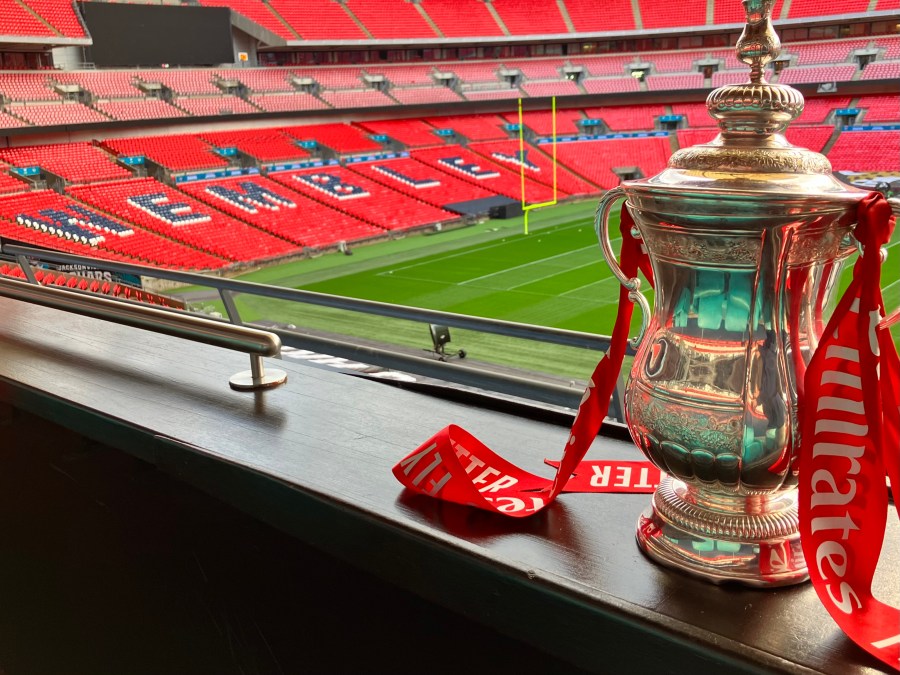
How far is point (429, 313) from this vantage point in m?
2.20

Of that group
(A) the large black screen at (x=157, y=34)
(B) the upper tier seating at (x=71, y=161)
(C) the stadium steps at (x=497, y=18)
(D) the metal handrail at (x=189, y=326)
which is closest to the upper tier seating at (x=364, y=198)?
(B) the upper tier seating at (x=71, y=161)

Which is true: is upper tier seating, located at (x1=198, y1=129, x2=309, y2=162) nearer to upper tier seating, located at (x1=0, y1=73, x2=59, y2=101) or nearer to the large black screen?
the large black screen

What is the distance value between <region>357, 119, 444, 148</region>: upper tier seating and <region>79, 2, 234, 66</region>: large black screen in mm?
4624

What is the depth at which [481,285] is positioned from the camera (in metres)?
13.7

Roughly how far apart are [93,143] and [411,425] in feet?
67.6

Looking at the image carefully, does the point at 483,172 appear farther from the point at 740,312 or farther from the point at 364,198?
the point at 740,312

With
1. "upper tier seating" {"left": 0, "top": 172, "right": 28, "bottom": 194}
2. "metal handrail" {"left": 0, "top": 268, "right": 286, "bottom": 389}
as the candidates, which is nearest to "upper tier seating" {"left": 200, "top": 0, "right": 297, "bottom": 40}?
"upper tier seating" {"left": 0, "top": 172, "right": 28, "bottom": 194}

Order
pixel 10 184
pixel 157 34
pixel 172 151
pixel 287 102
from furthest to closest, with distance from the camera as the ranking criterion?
pixel 287 102 < pixel 157 34 < pixel 172 151 < pixel 10 184

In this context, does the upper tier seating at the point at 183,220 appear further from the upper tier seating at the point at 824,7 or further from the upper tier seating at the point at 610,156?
the upper tier seating at the point at 824,7

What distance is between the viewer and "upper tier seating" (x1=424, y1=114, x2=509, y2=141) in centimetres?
2669

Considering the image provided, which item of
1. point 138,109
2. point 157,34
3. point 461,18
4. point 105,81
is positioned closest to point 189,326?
point 138,109

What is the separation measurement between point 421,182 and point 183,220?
729 centimetres

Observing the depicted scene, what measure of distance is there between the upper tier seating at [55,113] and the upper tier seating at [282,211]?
10.0 feet

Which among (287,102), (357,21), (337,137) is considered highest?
(357,21)
